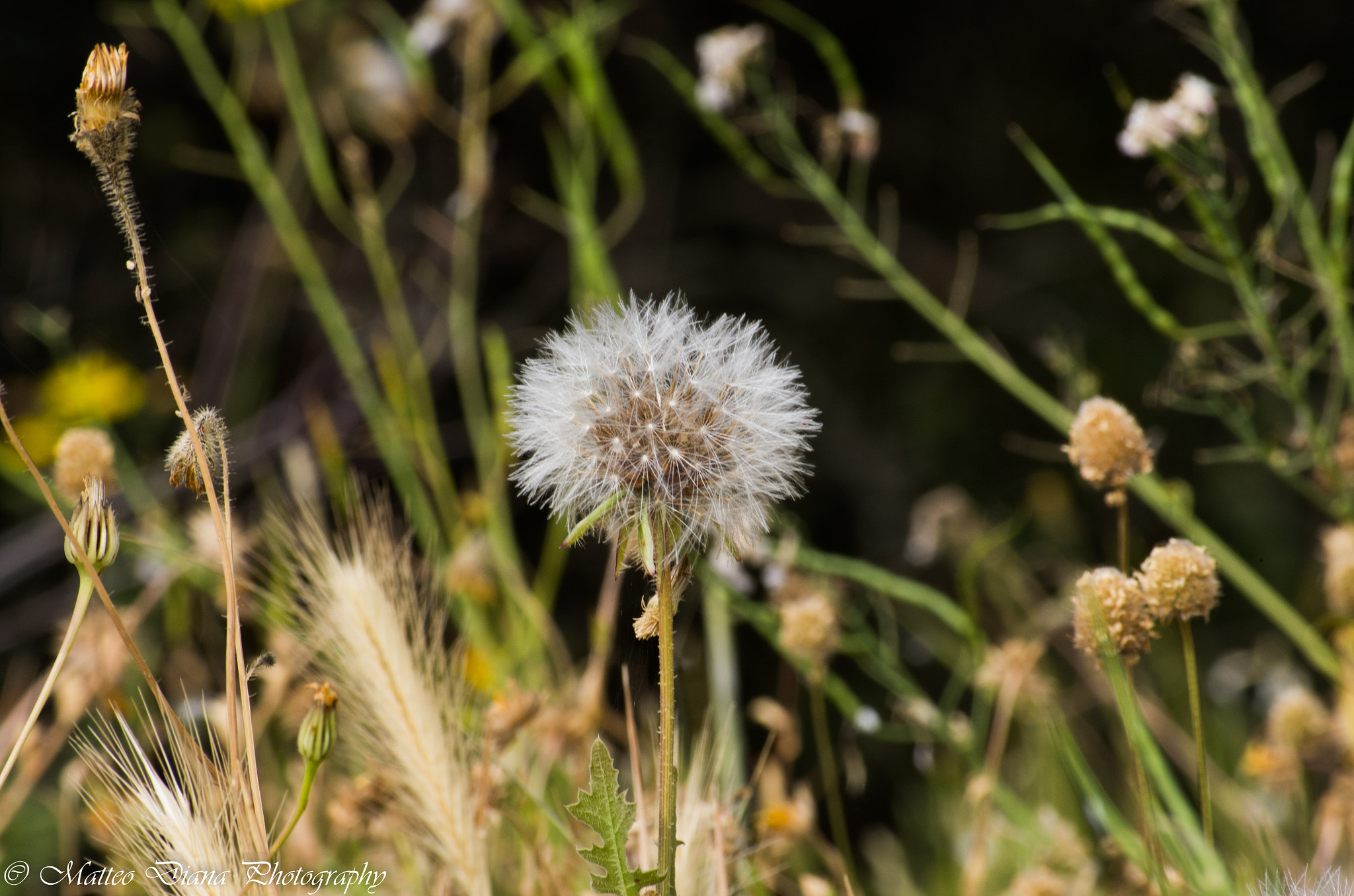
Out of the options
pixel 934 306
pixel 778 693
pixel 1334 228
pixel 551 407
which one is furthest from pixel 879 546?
pixel 551 407

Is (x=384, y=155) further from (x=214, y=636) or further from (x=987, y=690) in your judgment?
(x=987, y=690)

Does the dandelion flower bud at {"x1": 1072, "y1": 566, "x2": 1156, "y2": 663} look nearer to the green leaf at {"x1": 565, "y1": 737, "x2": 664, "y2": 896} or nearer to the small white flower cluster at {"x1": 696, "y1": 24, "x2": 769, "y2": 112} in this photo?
the green leaf at {"x1": 565, "y1": 737, "x2": 664, "y2": 896}

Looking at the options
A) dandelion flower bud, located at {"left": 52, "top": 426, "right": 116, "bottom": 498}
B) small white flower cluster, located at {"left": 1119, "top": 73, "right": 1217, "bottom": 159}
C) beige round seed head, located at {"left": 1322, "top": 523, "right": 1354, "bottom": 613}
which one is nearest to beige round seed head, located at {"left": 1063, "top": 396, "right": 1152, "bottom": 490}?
small white flower cluster, located at {"left": 1119, "top": 73, "right": 1217, "bottom": 159}

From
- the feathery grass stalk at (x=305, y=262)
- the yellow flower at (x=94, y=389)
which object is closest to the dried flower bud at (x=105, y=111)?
the feathery grass stalk at (x=305, y=262)

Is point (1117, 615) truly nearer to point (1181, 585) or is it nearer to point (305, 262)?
point (1181, 585)

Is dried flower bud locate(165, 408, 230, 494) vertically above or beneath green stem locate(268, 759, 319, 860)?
above

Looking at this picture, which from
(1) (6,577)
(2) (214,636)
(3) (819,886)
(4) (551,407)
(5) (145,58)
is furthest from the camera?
(5) (145,58)

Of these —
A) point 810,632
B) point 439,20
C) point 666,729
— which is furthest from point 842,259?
point 666,729
